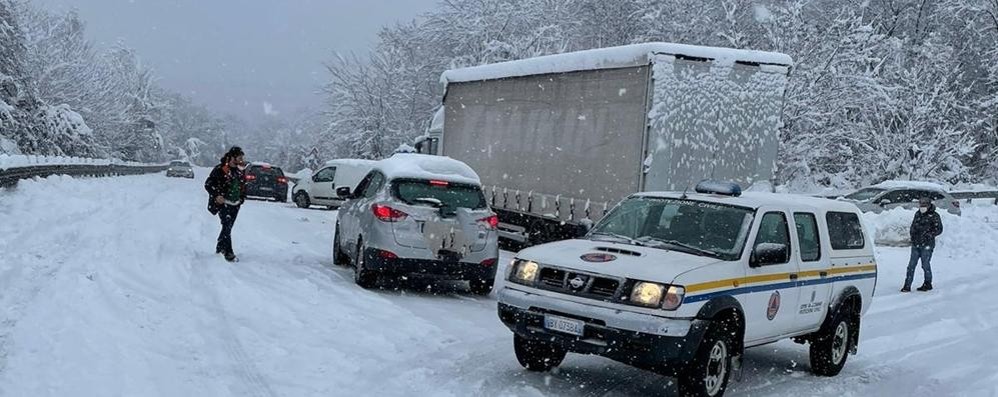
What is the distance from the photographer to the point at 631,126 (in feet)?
47.5

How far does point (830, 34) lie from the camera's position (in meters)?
33.8

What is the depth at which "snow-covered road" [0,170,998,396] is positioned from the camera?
20.1ft

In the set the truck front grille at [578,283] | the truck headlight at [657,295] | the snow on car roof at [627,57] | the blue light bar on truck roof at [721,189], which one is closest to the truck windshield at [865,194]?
the snow on car roof at [627,57]

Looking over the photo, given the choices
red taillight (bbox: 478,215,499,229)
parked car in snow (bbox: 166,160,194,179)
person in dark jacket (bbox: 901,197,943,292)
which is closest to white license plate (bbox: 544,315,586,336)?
red taillight (bbox: 478,215,499,229)

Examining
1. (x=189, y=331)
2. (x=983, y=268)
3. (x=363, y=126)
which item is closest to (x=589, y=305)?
(x=189, y=331)

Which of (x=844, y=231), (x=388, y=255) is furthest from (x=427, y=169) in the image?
(x=844, y=231)

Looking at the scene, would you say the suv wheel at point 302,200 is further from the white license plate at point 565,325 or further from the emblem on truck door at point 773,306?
the white license plate at point 565,325

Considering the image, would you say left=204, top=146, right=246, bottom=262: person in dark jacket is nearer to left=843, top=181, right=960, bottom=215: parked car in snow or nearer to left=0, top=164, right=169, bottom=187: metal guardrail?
left=0, top=164, right=169, bottom=187: metal guardrail

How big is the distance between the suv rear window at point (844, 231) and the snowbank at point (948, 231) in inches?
504

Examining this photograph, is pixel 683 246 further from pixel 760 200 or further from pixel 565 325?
pixel 565 325

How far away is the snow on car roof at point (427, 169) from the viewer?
1135 cm

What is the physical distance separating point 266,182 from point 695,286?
2694cm

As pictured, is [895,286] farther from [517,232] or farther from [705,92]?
[517,232]

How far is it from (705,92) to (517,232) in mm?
5363
